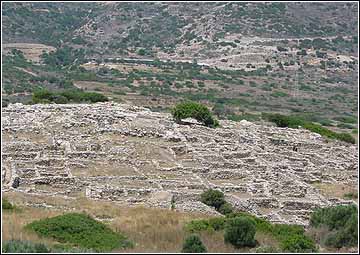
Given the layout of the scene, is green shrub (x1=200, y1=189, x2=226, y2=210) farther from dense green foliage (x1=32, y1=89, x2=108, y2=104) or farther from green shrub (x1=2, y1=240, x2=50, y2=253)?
dense green foliage (x1=32, y1=89, x2=108, y2=104)

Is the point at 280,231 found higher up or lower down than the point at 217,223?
lower down

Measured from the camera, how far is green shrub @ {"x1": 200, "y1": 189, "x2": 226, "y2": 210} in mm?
18497

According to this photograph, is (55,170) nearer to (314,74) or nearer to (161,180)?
(161,180)

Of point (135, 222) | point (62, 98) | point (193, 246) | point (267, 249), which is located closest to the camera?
point (193, 246)

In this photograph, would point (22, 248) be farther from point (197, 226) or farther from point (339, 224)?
point (339, 224)

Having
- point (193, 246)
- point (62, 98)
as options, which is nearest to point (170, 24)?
point (62, 98)

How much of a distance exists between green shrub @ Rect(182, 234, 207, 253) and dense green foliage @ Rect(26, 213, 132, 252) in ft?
4.01

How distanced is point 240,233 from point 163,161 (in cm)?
1192

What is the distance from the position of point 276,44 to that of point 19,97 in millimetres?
50411

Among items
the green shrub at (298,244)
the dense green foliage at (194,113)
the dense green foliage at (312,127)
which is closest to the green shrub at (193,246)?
the green shrub at (298,244)

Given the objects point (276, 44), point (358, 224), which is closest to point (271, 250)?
point (358, 224)

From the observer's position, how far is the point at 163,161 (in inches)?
974

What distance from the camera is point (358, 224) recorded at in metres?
12.1

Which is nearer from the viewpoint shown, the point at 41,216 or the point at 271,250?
the point at 271,250
